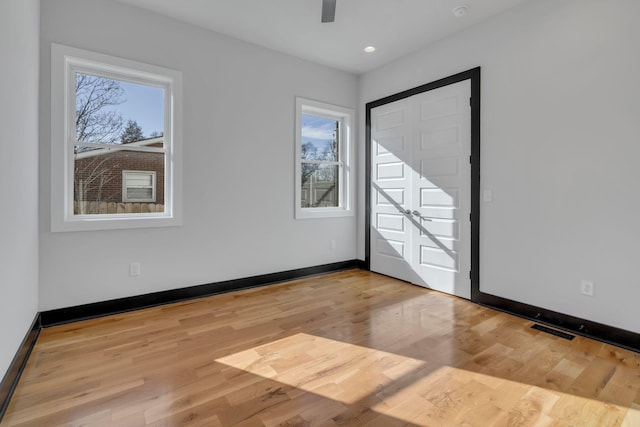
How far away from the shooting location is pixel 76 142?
284cm

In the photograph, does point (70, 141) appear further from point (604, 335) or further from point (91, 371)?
point (604, 335)

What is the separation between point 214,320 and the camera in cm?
286

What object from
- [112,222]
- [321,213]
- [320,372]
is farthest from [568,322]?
[112,222]

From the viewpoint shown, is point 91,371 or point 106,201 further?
point 106,201

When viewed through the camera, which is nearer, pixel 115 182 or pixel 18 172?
pixel 18 172

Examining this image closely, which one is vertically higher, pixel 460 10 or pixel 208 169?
pixel 460 10

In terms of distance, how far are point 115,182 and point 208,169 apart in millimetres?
887

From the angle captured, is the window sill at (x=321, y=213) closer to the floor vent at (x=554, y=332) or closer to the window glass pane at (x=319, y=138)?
the window glass pane at (x=319, y=138)

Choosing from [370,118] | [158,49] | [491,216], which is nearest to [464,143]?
[491,216]

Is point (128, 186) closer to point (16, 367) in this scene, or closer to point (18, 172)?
point (18, 172)

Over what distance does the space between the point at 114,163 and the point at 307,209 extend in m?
2.30

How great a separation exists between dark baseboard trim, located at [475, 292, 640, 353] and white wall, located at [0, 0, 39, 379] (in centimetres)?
379

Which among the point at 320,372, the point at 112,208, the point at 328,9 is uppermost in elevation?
the point at 328,9

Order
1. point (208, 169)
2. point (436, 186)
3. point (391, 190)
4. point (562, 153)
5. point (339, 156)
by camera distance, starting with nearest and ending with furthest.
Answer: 1. point (562, 153)
2. point (208, 169)
3. point (436, 186)
4. point (391, 190)
5. point (339, 156)
